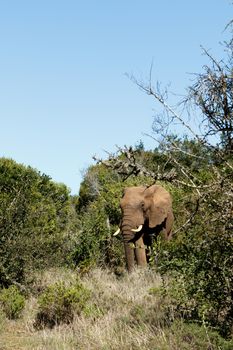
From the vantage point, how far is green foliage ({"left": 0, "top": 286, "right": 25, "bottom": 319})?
9609mm

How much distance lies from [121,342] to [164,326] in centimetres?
64

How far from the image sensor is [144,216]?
588 inches

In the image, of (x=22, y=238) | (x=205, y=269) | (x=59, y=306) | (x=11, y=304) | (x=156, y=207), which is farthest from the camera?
(x=156, y=207)

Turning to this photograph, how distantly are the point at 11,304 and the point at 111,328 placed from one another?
3.00m

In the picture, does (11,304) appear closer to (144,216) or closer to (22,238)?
(22,238)

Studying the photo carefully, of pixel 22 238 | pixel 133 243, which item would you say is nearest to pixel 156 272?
pixel 22 238

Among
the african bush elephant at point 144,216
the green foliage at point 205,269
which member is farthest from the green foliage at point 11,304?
the african bush elephant at point 144,216

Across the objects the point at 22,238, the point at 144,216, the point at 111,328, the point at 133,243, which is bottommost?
the point at 111,328

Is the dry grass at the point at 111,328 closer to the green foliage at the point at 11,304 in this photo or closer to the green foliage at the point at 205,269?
the green foliage at the point at 11,304

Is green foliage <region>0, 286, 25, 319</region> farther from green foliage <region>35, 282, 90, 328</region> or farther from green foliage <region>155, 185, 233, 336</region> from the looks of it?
green foliage <region>155, 185, 233, 336</region>

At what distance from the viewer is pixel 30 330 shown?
8828mm

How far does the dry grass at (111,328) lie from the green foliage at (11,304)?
160 millimetres

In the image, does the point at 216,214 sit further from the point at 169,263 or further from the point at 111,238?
the point at 111,238

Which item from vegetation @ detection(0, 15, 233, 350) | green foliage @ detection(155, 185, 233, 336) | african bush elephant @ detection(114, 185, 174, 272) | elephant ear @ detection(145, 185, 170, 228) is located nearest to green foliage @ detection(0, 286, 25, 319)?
vegetation @ detection(0, 15, 233, 350)
